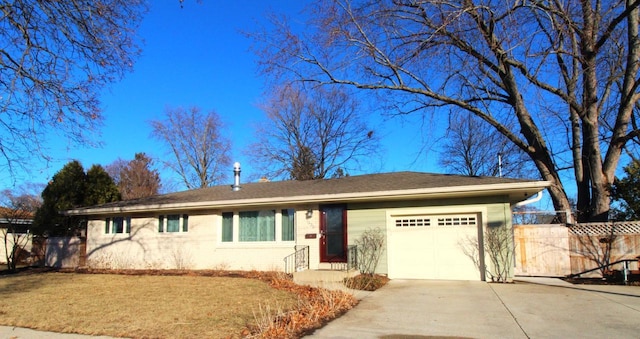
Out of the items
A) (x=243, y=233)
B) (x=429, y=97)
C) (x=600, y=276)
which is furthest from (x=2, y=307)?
(x=600, y=276)

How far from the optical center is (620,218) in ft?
50.9

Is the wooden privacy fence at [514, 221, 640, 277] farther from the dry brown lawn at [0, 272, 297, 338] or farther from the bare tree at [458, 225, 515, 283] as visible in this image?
the dry brown lawn at [0, 272, 297, 338]

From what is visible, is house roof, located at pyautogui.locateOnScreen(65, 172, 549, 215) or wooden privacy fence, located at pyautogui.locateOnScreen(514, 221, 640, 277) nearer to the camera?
house roof, located at pyautogui.locateOnScreen(65, 172, 549, 215)

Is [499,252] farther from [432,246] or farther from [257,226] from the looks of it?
[257,226]

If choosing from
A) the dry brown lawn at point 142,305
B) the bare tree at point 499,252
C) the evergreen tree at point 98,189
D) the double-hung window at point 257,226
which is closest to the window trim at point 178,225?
the double-hung window at point 257,226

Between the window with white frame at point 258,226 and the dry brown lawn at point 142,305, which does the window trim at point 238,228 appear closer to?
the window with white frame at point 258,226

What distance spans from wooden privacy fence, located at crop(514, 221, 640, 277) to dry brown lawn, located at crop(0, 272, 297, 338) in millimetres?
8450

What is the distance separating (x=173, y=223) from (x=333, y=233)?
6.66 metres

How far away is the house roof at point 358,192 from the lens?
11648 mm

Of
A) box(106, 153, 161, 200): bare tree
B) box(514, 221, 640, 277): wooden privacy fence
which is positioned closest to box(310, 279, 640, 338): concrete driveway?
box(514, 221, 640, 277): wooden privacy fence

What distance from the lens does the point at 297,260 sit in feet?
45.4

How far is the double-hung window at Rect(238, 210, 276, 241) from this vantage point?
581 inches

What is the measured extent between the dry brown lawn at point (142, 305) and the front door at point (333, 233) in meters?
2.62

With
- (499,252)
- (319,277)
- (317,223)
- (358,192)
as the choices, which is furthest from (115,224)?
(499,252)
